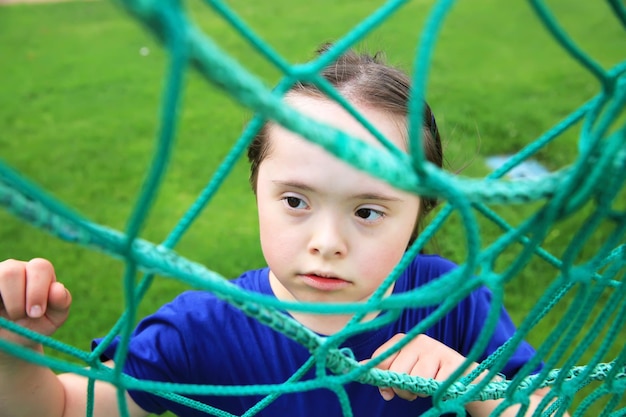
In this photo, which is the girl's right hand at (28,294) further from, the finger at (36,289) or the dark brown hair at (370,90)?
the dark brown hair at (370,90)

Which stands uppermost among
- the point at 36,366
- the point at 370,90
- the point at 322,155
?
the point at 370,90

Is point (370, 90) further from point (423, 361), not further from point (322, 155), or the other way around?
point (423, 361)

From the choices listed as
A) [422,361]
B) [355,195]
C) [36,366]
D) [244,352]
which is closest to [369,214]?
[355,195]

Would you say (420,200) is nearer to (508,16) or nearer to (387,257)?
(387,257)

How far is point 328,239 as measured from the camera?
0.66 m

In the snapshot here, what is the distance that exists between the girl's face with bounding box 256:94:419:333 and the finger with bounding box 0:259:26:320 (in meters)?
0.27

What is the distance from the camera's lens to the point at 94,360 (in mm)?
583

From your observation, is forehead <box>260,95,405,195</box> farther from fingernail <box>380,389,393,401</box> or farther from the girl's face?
fingernail <box>380,389,393,401</box>

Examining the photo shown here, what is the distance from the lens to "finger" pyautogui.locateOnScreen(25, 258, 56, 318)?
0.59m

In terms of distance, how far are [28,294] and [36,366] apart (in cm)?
13

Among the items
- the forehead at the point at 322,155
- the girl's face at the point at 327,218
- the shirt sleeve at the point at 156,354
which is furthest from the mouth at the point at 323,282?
the shirt sleeve at the point at 156,354

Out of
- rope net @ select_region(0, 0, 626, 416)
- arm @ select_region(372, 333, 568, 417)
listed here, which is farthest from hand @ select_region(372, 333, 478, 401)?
rope net @ select_region(0, 0, 626, 416)

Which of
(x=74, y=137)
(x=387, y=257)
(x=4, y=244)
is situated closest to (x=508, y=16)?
(x=74, y=137)

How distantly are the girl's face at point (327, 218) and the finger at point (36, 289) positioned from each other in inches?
10.0
